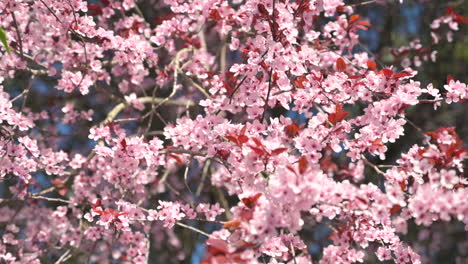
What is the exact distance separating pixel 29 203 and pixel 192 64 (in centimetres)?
160

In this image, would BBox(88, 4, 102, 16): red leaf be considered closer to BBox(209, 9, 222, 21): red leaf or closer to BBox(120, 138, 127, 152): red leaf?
BBox(209, 9, 222, 21): red leaf

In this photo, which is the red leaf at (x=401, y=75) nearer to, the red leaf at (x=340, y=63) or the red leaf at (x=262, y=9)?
the red leaf at (x=340, y=63)

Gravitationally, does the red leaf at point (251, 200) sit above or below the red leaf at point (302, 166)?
below

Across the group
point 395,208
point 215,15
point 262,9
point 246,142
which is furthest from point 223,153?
point 215,15

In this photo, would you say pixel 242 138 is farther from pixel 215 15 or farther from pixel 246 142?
pixel 215 15

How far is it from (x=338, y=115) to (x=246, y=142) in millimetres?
537

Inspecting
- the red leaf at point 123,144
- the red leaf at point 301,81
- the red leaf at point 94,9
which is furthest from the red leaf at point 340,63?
the red leaf at point 94,9

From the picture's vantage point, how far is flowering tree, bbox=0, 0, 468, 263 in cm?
205

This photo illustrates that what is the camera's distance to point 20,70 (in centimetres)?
340

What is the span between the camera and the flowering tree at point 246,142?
2.05 metres

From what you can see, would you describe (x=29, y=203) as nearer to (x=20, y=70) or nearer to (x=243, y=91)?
(x=20, y=70)

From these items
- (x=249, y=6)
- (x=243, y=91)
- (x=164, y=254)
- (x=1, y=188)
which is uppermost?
(x=249, y=6)

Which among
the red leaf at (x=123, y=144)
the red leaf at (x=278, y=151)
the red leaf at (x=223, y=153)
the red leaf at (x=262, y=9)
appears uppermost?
the red leaf at (x=262, y=9)

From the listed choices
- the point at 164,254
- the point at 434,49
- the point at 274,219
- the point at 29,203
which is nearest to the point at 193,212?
the point at 274,219
